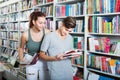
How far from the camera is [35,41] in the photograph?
2.39 m

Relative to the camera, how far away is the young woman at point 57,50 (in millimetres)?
2115

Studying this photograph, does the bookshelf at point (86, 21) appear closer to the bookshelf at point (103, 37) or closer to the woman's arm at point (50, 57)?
the bookshelf at point (103, 37)

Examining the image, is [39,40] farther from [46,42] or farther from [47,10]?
[47,10]

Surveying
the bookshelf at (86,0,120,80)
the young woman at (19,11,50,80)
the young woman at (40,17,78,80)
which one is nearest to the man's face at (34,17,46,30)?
the young woman at (19,11,50,80)

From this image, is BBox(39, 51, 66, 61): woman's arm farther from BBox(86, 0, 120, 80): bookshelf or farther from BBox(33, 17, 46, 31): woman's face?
BBox(86, 0, 120, 80): bookshelf

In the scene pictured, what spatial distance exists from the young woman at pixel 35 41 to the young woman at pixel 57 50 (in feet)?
0.74

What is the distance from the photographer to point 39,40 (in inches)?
94.8

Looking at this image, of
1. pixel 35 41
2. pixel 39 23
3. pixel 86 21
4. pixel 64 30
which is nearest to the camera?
pixel 64 30

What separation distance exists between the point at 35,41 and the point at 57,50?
37 centimetres

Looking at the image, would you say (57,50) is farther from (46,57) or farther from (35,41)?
(35,41)

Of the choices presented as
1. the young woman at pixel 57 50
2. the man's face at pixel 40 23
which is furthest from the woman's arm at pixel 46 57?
the man's face at pixel 40 23

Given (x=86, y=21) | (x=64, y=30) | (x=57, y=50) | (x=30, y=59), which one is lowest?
(x=30, y=59)

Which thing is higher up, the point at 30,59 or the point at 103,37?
the point at 103,37

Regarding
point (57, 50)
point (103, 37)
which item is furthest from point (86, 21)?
point (57, 50)
